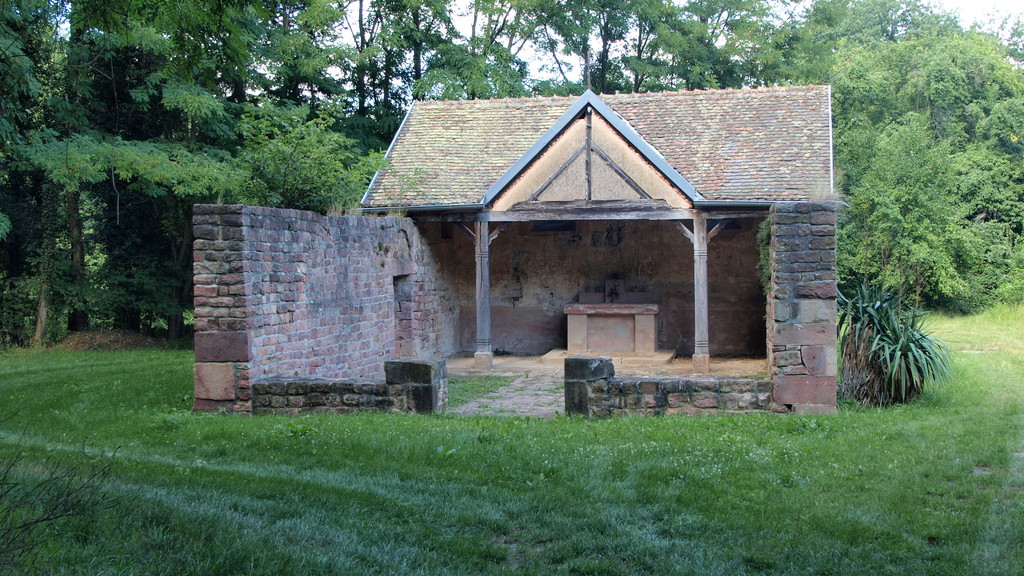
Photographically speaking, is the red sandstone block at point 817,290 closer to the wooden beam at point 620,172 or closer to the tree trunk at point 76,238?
the wooden beam at point 620,172

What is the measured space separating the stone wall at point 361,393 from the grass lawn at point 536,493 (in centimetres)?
33

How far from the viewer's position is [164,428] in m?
8.44

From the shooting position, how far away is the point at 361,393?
9.33 meters

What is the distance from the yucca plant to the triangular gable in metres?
4.89

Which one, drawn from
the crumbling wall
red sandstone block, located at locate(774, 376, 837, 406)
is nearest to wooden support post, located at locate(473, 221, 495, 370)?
the crumbling wall

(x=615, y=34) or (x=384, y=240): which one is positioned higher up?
(x=615, y=34)

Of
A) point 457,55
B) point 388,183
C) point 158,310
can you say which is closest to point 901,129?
point 457,55

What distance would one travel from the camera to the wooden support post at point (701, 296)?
15227mm

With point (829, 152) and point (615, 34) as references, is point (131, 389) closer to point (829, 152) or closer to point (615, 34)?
point (829, 152)

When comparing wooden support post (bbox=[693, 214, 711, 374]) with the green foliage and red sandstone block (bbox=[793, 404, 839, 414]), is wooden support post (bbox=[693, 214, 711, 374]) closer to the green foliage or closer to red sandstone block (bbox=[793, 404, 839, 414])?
red sandstone block (bbox=[793, 404, 839, 414])

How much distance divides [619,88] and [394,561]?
84.8 ft

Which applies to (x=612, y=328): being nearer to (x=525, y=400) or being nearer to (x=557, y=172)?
(x=557, y=172)

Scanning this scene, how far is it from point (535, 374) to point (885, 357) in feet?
20.7

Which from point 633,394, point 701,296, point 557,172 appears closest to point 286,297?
point 633,394
